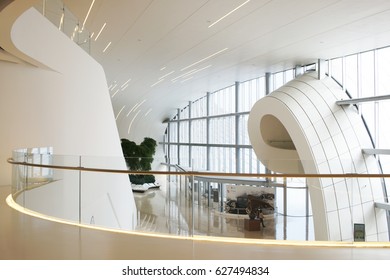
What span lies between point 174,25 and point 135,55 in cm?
524

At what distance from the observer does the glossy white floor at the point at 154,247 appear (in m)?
3.89

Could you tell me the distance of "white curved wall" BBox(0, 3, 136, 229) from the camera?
7641mm

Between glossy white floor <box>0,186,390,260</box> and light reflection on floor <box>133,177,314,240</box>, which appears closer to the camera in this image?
glossy white floor <box>0,186,390,260</box>

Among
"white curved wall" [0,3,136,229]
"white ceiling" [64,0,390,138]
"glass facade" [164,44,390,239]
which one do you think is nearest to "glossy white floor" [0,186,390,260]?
"glass facade" [164,44,390,239]

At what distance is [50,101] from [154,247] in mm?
7352

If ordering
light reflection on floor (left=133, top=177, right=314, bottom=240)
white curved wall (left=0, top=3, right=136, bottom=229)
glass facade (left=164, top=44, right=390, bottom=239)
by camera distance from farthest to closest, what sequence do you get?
white curved wall (left=0, top=3, right=136, bottom=229) → glass facade (left=164, top=44, right=390, bottom=239) → light reflection on floor (left=133, top=177, right=314, bottom=240)

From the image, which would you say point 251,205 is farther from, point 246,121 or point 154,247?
point 246,121

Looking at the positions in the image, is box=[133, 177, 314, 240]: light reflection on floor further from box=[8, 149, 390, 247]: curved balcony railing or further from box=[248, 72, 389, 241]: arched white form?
box=[248, 72, 389, 241]: arched white form

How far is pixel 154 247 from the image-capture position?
4.15 metres

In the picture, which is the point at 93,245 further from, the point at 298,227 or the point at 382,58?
the point at 382,58

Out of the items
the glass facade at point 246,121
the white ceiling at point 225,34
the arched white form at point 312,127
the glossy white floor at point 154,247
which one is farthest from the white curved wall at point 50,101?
the arched white form at point 312,127

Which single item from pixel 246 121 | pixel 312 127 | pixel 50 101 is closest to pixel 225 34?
pixel 312 127

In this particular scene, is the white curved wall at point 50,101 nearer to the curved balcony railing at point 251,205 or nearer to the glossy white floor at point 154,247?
the glossy white floor at point 154,247

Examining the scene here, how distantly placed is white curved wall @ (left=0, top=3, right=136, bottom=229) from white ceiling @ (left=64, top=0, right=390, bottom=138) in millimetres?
1857
